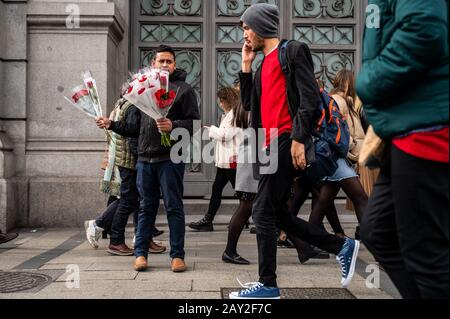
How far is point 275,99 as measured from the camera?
3.98 meters

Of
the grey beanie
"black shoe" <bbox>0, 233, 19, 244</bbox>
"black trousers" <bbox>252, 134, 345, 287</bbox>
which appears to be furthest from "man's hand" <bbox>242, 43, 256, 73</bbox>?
"black shoe" <bbox>0, 233, 19, 244</bbox>

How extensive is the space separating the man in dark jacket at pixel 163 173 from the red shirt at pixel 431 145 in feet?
9.43

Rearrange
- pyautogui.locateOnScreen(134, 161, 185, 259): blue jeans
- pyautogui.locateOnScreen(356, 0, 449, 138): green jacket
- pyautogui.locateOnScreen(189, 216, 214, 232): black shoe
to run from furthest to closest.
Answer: pyautogui.locateOnScreen(189, 216, 214, 232): black shoe, pyautogui.locateOnScreen(134, 161, 185, 259): blue jeans, pyautogui.locateOnScreen(356, 0, 449, 138): green jacket

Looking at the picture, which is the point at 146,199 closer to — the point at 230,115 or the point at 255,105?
the point at 255,105

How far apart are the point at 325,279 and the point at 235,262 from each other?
40.0 inches

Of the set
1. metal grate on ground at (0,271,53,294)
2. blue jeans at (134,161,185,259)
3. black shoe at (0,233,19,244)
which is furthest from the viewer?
black shoe at (0,233,19,244)

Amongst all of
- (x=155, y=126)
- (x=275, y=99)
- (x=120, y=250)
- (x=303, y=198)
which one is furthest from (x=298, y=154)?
(x=120, y=250)

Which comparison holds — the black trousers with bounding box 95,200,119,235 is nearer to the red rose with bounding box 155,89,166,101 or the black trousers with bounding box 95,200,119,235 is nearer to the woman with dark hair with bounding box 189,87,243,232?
the woman with dark hair with bounding box 189,87,243,232

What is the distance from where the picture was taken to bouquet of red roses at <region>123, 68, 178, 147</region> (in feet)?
14.8

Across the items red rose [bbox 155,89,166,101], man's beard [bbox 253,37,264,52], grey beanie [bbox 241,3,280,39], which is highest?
grey beanie [bbox 241,3,280,39]

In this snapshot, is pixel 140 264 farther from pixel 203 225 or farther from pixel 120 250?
pixel 203 225

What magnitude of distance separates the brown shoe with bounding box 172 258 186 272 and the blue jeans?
0.05m

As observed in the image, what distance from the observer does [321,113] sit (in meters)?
3.94

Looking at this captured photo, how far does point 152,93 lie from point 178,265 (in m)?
1.53
